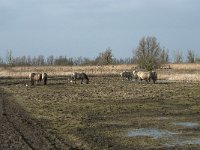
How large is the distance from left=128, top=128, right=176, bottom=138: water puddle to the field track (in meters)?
3.35

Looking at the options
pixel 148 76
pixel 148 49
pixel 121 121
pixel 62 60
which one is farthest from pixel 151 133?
pixel 62 60

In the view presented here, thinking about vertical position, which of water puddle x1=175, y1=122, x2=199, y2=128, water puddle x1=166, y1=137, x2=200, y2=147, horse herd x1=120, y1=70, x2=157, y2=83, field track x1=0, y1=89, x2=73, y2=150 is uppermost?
horse herd x1=120, y1=70, x2=157, y2=83

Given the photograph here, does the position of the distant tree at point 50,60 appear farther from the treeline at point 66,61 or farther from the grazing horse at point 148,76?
the grazing horse at point 148,76

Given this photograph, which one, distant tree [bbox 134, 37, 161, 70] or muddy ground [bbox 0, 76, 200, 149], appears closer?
muddy ground [bbox 0, 76, 200, 149]

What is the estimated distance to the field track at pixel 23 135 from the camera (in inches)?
599

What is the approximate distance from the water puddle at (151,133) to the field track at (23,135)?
3351 millimetres

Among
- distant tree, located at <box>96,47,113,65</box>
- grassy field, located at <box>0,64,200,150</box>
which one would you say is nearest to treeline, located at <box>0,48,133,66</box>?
distant tree, located at <box>96,47,113,65</box>

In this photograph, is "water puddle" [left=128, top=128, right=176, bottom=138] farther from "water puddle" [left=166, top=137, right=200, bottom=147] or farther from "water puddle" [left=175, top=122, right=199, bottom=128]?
"water puddle" [left=175, top=122, right=199, bottom=128]

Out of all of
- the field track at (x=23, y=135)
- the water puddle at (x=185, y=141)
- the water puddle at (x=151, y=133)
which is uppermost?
the field track at (x=23, y=135)

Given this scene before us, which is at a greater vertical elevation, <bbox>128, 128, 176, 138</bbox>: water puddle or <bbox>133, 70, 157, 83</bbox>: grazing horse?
<bbox>133, 70, 157, 83</bbox>: grazing horse

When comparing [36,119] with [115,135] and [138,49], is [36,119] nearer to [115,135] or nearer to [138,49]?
[115,135]

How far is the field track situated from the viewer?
1522 centimetres

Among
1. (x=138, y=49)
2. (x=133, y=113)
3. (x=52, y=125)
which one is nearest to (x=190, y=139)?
(x=52, y=125)

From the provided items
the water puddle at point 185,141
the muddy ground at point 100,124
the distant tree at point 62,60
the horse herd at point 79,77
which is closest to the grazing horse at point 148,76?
the horse herd at point 79,77
